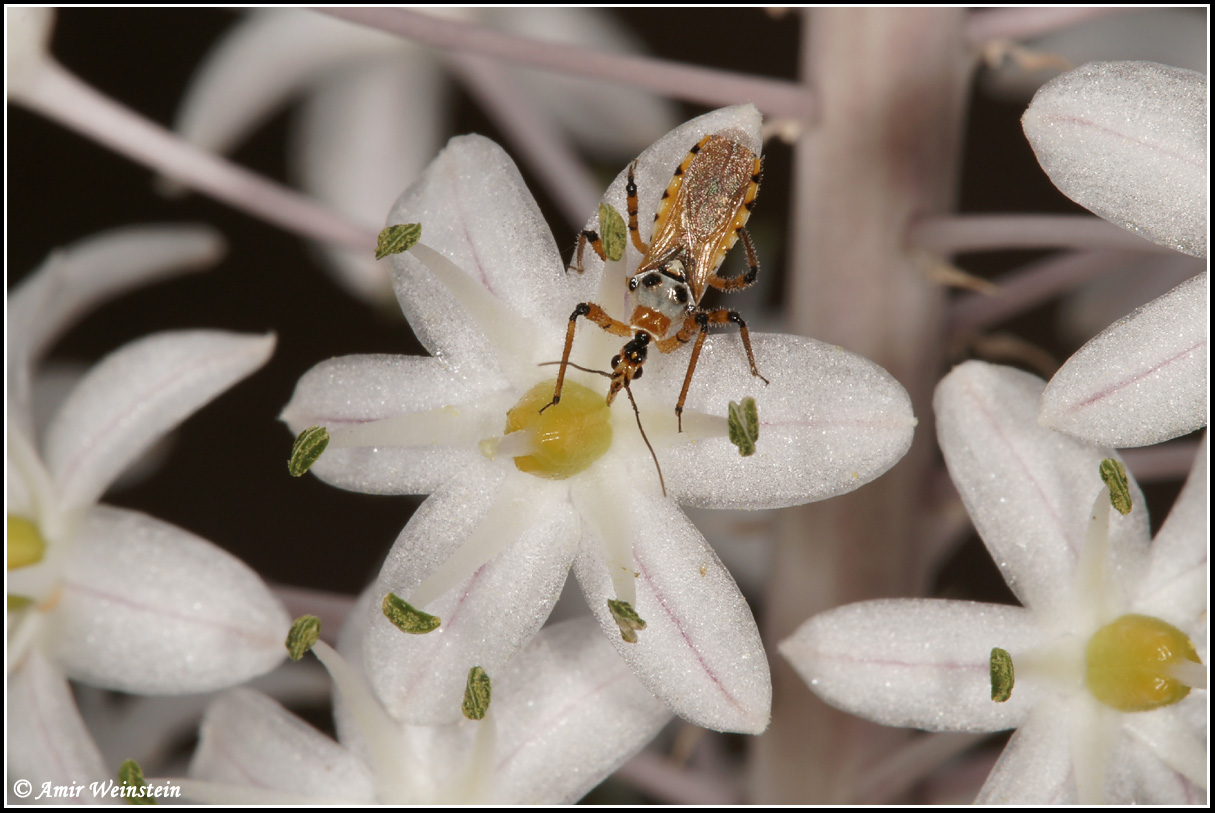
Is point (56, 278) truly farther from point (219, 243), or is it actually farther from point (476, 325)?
point (476, 325)

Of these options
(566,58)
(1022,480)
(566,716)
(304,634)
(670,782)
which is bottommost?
(670,782)

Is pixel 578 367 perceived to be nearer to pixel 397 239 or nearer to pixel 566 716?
pixel 397 239

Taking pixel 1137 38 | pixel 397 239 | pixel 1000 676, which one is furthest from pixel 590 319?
pixel 1137 38

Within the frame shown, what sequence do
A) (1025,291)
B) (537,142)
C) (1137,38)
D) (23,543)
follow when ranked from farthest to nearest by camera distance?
(1137,38) < (537,142) < (1025,291) < (23,543)

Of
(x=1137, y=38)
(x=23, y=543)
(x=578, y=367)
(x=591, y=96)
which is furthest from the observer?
(x=591, y=96)

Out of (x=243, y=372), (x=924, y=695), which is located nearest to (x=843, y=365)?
(x=924, y=695)

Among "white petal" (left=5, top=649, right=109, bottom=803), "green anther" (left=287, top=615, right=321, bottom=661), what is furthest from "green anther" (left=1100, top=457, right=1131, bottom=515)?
"white petal" (left=5, top=649, right=109, bottom=803)

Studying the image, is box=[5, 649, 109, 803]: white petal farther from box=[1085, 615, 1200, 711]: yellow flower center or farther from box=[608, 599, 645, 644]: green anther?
box=[1085, 615, 1200, 711]: yellow flower center
